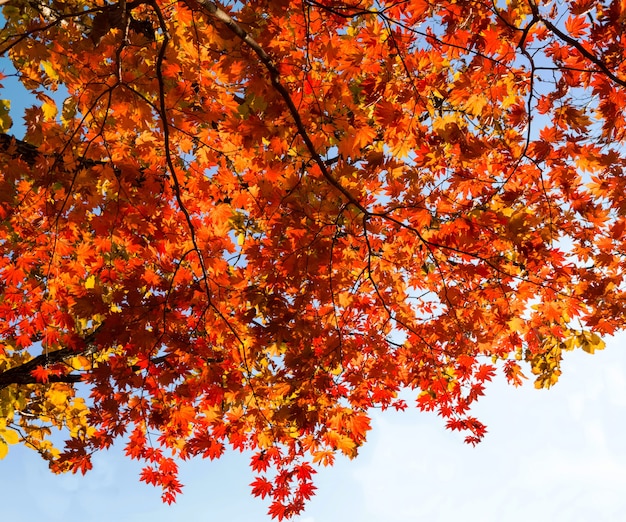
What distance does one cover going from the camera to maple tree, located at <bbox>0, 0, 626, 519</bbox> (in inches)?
145

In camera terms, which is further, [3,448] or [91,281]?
[91,281]

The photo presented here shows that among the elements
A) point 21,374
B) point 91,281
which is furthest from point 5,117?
point 21,374

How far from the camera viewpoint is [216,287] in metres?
4.04

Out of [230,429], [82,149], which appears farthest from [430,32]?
[230,429]

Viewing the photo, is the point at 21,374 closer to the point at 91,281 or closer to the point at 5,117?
the point at 91,281

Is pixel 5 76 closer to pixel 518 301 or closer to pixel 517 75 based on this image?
pixel 517 75

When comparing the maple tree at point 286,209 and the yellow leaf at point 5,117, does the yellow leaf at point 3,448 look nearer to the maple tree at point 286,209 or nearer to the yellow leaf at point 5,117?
the maple tree at point 286,209

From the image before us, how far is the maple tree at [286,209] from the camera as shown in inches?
145

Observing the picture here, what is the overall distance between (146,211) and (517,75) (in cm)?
366

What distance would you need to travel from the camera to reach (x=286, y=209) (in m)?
4.11

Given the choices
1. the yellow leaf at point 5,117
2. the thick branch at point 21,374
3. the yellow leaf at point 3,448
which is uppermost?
the yellow leaf at point 5,117

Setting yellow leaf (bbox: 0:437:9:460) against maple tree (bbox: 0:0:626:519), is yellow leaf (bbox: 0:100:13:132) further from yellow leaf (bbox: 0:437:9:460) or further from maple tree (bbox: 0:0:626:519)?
yellow leaf (bbox: 0:437:9:460)

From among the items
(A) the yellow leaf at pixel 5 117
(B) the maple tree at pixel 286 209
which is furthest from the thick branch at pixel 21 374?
(A) the yellow leaf at pixel 5 117

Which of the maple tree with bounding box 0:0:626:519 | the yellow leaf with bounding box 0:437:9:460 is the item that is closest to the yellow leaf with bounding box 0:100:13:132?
the maple tree with bounding box 0:0:626:519
